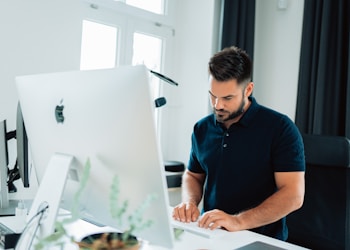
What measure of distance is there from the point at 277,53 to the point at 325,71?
0.46m

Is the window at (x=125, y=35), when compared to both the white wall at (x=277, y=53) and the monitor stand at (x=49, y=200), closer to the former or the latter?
the white wall at (x=277, y=53)

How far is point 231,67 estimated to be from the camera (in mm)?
1577

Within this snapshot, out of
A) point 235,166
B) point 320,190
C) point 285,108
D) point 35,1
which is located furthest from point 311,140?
point 35,1

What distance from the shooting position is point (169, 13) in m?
2.91

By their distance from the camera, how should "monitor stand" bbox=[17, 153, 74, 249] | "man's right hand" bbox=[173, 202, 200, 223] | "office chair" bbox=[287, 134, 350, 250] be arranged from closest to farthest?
"monitor stand" bbox=[17, 153, 74, 249] < "man's right hand" bbox=[173, 202, 200, 223] < "office chair" bbox=[287, 134, 350, 250]

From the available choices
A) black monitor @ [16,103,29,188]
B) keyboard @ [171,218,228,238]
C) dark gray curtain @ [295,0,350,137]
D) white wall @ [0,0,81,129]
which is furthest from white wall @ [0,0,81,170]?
dark gray curtain @ [295,0,350,137]

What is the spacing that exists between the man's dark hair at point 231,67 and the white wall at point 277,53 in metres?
1.18

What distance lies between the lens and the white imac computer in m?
0.77

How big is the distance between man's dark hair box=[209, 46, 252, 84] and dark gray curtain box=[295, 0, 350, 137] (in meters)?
0.99

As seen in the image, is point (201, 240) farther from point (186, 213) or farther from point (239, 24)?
point (239, 24)

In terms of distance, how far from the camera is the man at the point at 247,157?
1491mm

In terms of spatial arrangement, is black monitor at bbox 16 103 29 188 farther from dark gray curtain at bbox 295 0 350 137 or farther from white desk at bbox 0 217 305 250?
dark gray curtain at bbox 295 0 350 137

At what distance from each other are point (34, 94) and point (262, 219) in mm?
922

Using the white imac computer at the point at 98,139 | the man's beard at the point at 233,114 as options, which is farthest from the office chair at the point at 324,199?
the white imac computer at the point at 98,139
